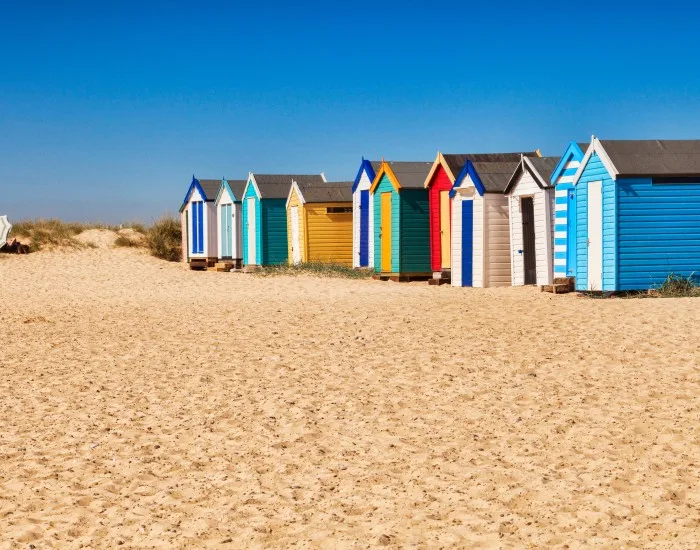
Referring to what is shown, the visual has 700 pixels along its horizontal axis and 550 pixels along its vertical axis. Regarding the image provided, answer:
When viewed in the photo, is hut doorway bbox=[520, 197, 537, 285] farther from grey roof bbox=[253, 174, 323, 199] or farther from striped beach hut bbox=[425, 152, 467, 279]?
grey roof bbox=[253, 174, 323, 199]

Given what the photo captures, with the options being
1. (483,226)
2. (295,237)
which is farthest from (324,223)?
(483,226)

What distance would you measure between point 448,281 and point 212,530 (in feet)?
60.6

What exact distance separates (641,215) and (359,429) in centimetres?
1128

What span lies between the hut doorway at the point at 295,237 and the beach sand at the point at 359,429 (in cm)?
1383

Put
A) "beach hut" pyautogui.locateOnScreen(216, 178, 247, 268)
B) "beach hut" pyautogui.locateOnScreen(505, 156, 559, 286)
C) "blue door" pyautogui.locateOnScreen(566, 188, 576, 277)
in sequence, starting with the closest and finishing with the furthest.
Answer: "blue door" pyautogui.locateOnScreen(566, 188, 576, 277)
"beach hut" pyautogui.locateOnScreen(505, 156, 559, 286)
"beach hut" pyautogui.locateOnScreen(216, 178, 247, 268)

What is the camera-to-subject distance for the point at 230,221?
33.4 m

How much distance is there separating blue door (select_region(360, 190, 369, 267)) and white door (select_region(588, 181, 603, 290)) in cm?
992

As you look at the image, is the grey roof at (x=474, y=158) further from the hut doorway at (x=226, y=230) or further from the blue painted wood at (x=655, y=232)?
the hut doorway at (x=226, y=230)

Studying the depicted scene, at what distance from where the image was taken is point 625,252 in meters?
18.2

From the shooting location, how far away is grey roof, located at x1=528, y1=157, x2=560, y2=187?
20.9 metres

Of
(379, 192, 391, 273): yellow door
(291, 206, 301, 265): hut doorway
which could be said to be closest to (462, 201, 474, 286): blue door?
(379, 192, 391, 273): yellow door

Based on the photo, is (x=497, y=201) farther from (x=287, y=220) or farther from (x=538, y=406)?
(x=538, y=406)

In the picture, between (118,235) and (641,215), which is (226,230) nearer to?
(118,235)

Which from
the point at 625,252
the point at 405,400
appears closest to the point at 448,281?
the point at 625,252
